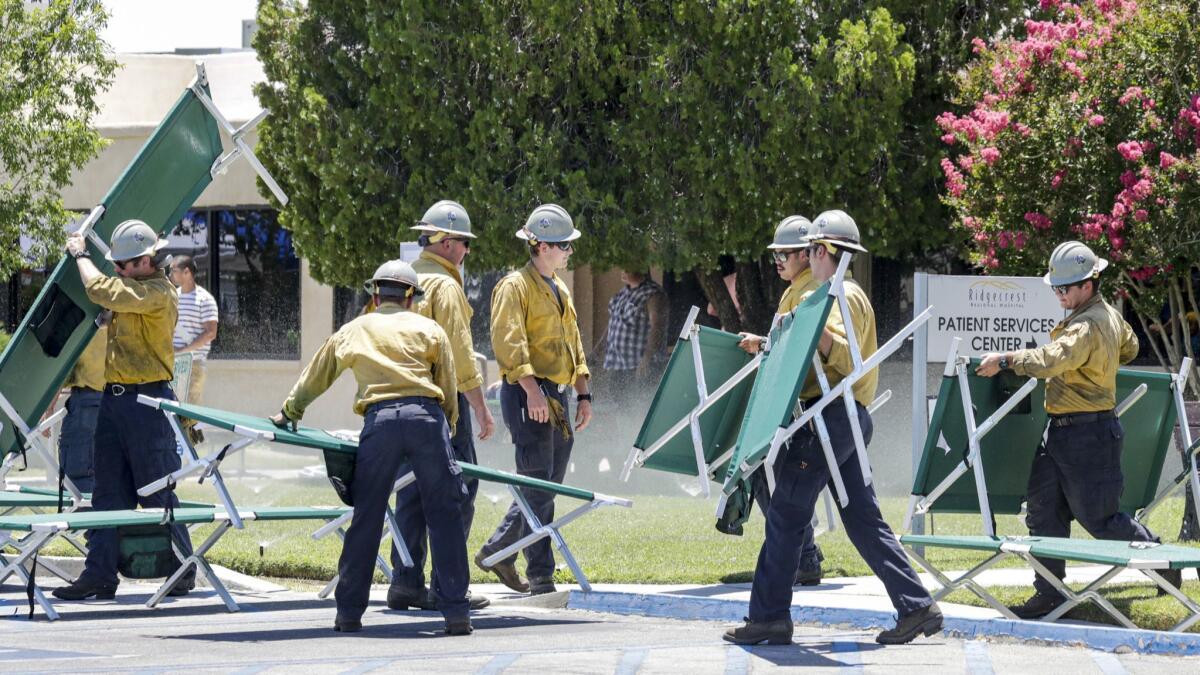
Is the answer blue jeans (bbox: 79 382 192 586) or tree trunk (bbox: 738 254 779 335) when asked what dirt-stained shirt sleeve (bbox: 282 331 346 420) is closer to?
blue jeans (bbox: 79 382 192 586)

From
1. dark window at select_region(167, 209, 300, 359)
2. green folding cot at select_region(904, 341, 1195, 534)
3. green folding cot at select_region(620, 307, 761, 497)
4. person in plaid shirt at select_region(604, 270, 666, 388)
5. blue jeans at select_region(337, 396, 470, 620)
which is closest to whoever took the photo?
blue jeans at select_region(337, 396, 470, 620)

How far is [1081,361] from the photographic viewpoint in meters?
8.48

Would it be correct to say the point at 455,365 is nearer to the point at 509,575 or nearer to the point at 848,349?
the point at 509,575

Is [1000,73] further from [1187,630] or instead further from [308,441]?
[308,441]

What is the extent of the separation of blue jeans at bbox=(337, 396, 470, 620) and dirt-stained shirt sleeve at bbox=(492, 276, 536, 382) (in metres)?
1.17

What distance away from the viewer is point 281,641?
7984 millimetres

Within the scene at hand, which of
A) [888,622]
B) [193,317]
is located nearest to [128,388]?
[888,622]

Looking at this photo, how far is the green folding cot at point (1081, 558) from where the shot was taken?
7.62m

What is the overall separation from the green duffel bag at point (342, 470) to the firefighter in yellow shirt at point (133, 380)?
147 cm

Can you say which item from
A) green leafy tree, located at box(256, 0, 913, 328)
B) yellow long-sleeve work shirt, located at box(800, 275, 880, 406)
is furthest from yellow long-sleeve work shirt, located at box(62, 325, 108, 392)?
green leafy tree, located at box(256, 0, 913, 328)

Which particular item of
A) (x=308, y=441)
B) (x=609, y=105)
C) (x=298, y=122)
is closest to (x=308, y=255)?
(x=298, y=122)

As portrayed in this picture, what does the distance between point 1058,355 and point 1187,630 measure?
137 cm

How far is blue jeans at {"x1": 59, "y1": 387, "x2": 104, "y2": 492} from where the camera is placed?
10.1 m

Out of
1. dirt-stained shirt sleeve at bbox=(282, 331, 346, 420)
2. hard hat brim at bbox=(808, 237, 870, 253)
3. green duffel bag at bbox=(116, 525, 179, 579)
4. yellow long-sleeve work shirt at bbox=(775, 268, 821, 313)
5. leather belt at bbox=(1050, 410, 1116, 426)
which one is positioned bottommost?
green duffel bag at bbox=(116, 525, 179, 579)
